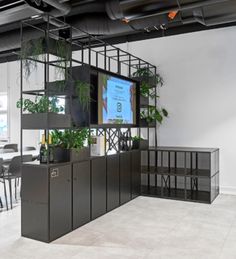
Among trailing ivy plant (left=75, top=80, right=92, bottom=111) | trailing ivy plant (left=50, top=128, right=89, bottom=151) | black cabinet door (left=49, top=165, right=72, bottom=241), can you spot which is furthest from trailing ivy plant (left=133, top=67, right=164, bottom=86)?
black cabinet door (left=49, top=165, right=72, bottom=241)

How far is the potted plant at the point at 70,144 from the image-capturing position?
3.49m

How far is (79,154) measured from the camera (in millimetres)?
3664

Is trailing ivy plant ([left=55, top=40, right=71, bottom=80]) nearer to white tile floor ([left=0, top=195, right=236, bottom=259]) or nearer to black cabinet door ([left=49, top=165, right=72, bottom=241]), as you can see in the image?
black cabinet door ([left=49, top=165, right=72, bottom=241])

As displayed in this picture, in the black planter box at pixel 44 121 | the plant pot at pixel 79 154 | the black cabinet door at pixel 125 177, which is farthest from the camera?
the black cabinet door at pixel 125 177

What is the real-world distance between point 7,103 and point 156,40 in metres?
5.46

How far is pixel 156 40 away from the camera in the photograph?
6.07 meters

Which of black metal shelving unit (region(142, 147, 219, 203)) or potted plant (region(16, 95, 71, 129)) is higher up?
potted plant (region(16, 95, 71, 129))

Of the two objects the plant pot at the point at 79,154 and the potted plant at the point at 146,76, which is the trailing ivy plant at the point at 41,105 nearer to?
the plant pot at the point at 79,154

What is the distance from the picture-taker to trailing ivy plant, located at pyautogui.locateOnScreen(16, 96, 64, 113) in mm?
3266

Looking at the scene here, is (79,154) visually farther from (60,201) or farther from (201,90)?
(201,90)

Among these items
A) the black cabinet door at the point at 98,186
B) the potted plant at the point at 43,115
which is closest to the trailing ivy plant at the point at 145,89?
the black cabinet door at the point at 98,186

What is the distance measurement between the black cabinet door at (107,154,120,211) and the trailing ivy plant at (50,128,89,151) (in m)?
0.82

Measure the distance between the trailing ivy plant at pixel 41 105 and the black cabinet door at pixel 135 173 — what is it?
2059 millimetres

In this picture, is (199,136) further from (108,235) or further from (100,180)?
(108,235)
